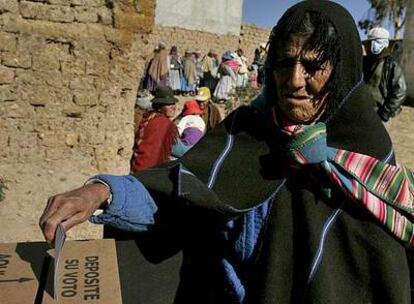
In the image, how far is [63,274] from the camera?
1.32 metres

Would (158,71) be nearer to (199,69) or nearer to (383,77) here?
(199,69)

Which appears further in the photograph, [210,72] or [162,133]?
[210,72]

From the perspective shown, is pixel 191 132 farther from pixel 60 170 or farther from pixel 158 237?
pixel 158 237

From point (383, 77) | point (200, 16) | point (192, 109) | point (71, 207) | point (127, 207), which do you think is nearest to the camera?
point (71, 207)

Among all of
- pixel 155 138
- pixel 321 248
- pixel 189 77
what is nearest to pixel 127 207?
pixel 321 248

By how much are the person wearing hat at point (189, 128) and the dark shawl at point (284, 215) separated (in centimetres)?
280

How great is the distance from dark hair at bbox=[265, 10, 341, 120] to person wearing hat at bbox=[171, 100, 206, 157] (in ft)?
9.64

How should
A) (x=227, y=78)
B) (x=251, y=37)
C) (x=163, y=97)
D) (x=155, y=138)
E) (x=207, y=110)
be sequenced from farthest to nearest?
(x=251, y=37), (x=227, y=78), (x=207, y=110), (x=163, y=97), (x=155, y=138)

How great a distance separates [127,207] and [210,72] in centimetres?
1342

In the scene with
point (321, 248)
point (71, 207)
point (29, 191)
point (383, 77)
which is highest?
point (383, 77)

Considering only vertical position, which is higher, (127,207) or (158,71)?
(127,207)

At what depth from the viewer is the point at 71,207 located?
54.6 inches

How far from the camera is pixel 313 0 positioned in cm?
169

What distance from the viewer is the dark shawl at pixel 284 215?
157 cm
